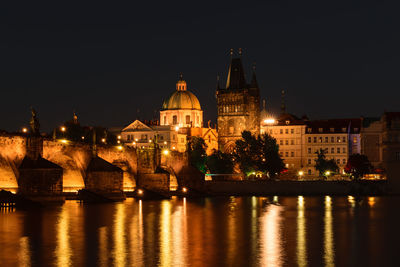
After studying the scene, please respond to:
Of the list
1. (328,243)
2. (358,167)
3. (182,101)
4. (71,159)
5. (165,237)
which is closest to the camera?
(328,243)

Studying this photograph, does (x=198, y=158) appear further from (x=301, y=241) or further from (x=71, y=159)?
(x=301, y=241)

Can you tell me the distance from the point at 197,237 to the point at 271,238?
4137mm

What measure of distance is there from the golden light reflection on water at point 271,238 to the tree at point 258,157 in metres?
50.9

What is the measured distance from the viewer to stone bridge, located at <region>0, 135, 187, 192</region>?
192 feet

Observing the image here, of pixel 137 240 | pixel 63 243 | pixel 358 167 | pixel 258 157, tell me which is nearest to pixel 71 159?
pixel 137 240

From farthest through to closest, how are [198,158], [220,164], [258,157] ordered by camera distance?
[198,158]
[258,157]
[220,164]

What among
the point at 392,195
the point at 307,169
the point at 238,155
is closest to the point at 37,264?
the point at 392,195

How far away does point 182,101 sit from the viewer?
163250mm

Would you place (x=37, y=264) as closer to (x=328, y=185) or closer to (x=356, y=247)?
(x=356, y=247)

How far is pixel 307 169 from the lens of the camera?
140 m

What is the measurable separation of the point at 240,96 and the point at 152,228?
10115cm

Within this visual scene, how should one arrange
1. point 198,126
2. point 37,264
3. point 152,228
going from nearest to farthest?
1. point 37,264
2. point 152,228
3. point 198,126

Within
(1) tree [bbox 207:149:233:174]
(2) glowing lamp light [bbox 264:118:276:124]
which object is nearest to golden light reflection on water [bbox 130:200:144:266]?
(1) tree [bbox 207:149:233:174]

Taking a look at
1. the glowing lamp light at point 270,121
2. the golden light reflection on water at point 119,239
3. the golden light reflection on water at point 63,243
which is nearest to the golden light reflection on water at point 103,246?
the golden light reflection on water at point 119,239
